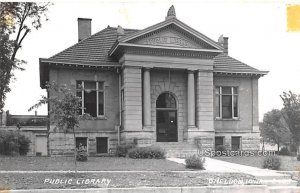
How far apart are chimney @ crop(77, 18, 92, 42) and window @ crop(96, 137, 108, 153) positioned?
9207mm

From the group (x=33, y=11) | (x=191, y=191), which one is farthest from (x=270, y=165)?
(x=33, y=11)

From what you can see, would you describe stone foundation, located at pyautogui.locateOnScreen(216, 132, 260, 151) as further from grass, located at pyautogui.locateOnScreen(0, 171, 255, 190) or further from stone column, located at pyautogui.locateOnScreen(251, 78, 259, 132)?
grass, located at pyautogui.locateOnScreen(0, 171, 255, 190)

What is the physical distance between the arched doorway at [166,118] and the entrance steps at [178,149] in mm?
1597

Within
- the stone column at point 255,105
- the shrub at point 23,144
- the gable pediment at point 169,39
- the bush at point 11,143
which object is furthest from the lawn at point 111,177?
the stone column at point 255,105

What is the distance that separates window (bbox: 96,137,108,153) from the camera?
27.3m

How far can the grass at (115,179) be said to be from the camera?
13.1 m

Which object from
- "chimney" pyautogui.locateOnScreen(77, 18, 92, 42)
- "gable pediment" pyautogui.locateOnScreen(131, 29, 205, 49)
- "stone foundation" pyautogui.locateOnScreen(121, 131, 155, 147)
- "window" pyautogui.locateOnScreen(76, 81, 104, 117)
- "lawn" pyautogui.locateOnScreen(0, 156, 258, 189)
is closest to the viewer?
"lawn" pyautogui.locateOnScreen(0, 156, 258, 189)

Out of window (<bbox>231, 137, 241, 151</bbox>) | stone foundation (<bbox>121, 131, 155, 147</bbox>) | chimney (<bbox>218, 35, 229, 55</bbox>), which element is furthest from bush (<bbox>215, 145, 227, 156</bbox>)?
chimney (<bbox>218, 35, 229, 55</bbox>)

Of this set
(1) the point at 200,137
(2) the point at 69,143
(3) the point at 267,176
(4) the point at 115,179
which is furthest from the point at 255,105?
(4) the point at 115,179

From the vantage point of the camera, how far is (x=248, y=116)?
3042cm

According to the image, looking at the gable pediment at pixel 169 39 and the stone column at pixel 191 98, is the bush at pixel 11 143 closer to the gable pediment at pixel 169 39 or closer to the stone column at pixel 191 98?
the gable pediment at pixel 169 39

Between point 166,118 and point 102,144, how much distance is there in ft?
16.6

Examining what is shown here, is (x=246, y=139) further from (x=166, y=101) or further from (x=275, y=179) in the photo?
(x=275, y=179)

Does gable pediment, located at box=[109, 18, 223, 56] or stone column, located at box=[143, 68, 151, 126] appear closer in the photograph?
gable pediment, located at box=[109, 18, 223, 56]
